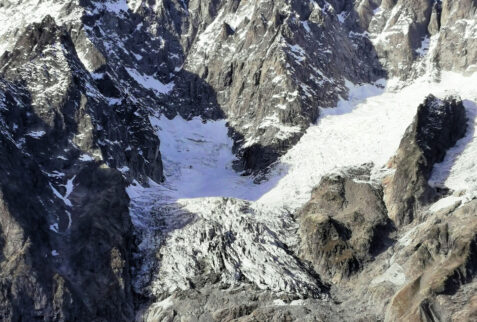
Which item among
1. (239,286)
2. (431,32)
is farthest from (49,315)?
(431,32)

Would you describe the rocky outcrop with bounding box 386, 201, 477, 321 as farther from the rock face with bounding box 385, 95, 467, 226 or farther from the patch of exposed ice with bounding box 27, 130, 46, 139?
the patch of exposed ice with bounding box 27, 130, 46, 139

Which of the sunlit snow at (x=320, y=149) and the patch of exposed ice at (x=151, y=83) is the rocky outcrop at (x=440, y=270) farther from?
the patch of exposed ice at (x=151, y=83)

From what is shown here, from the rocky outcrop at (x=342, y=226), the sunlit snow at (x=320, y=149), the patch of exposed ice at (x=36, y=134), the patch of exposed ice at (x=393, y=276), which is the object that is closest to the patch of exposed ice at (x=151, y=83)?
the sunlit snow at (x=320, y=149)

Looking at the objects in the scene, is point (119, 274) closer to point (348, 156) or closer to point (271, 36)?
point (348, 156)

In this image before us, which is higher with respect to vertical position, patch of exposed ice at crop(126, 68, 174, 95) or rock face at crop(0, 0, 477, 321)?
patch of exposed ice at crop(126, 68, 174, 95)

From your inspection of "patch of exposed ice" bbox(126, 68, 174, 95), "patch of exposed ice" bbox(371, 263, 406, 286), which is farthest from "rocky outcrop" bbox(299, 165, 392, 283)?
"patch of exposed ice" bbox(126, 68, 174, 95)

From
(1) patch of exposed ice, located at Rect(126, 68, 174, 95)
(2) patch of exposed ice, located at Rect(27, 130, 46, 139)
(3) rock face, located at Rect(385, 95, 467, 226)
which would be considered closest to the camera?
(3) rock face, located at Rect(385, 95, 467, 226)
